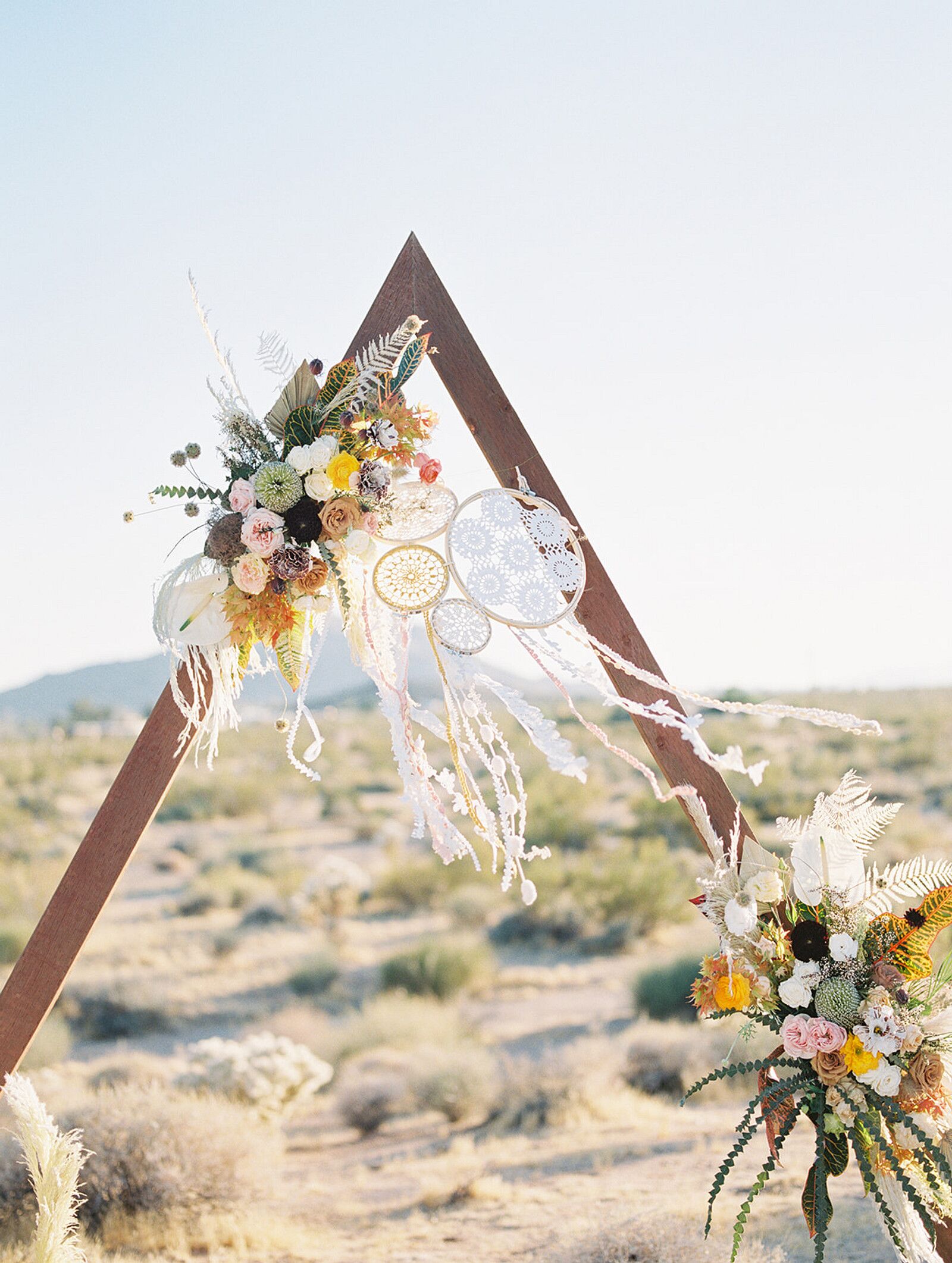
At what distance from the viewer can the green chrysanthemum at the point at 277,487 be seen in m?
1.93

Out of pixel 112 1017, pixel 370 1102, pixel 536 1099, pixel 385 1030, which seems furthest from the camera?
pixel 112 1017

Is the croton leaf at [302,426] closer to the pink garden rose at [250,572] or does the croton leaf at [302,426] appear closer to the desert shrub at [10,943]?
the pink garden rose at [250,572]

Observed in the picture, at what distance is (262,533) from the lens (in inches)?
75.0

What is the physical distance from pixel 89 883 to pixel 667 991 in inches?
192

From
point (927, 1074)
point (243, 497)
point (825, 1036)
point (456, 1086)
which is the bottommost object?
point (456, 1086)

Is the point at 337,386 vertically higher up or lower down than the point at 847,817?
higher up

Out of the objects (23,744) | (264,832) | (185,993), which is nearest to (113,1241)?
(185,993)

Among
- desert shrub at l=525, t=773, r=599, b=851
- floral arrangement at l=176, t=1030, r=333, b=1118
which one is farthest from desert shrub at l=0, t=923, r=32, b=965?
desert shrub at l=525, t=773, r=599, b=851

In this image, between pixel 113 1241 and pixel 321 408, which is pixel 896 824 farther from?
pixel 321 408

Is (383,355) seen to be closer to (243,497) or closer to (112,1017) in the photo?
(243,497)

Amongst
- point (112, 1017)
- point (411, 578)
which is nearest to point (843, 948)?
point (411, 578)

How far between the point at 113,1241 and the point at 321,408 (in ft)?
10.1

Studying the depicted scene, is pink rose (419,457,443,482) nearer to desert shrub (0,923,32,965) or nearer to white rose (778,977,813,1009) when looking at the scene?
white rose (778,977,813,1009)

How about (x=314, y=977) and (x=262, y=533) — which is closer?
(x=262, y=533)
